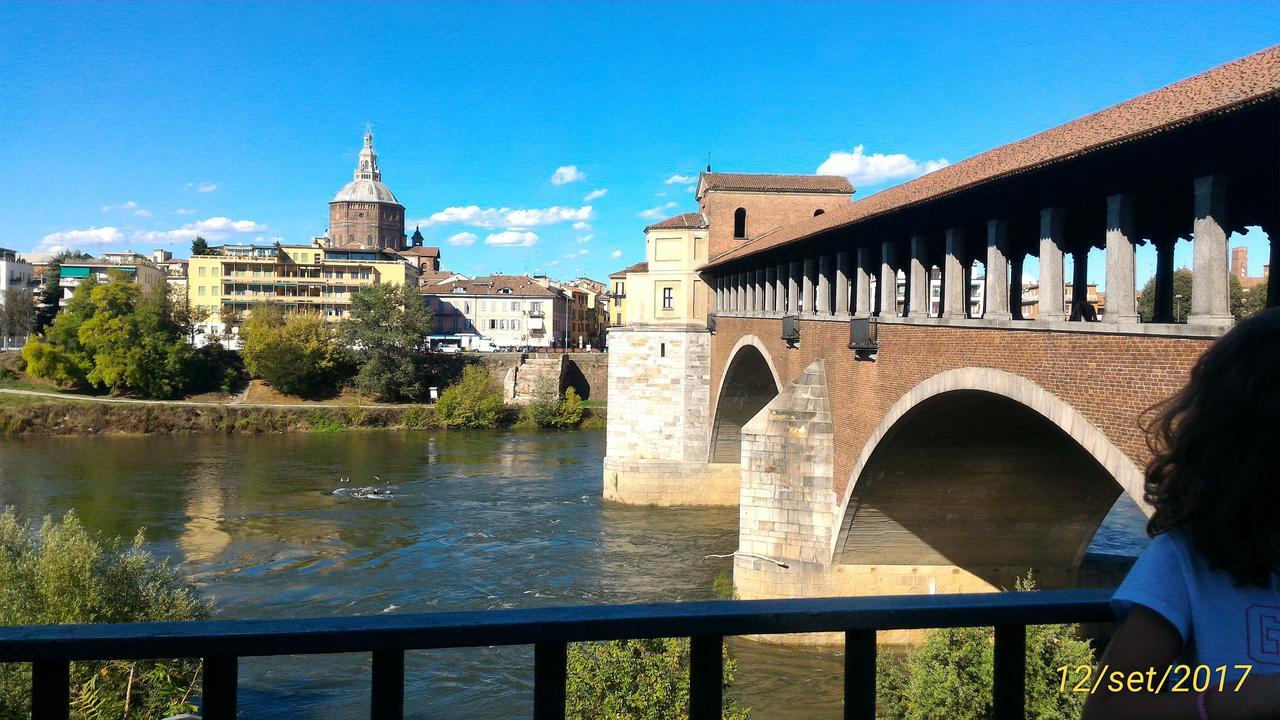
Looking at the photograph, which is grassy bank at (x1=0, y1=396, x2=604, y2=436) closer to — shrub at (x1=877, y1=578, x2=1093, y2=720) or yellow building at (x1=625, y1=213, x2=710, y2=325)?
yellow building at (x1=625, y1=213, x2=710, y2=325)

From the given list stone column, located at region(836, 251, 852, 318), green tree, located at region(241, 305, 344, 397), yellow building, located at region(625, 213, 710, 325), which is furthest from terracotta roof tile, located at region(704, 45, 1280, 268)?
green tree, located at region(241, 305, 344, 397)

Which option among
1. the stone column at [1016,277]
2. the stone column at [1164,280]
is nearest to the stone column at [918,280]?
the stone column at [1016,277]

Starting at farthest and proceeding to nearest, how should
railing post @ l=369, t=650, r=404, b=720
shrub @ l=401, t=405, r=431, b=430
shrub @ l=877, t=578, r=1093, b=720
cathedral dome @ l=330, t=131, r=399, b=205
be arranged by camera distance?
cathedral dome @ l=330, t=131, r=399, b=205
shrub @ l=401, t=405, r=431, b=430
shrub @ l=877, t=578, r=1093, b=720
railing post @ l=369, t=650, r=404, b=720

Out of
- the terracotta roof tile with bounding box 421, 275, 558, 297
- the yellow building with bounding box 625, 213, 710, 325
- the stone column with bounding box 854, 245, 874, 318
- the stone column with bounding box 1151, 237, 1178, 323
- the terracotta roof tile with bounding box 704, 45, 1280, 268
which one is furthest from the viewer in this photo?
the terracotta roof tile with bounding box 421, 275, 558, 297

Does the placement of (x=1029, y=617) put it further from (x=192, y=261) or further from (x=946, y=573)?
(x=192, y=261)

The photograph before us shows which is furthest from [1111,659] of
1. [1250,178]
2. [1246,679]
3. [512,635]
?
[1250,178]

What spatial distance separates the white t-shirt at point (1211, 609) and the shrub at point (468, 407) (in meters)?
47.8

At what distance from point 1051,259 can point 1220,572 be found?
9.19m

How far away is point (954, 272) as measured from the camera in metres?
12.1

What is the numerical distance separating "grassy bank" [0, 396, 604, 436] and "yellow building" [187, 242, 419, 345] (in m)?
15.2

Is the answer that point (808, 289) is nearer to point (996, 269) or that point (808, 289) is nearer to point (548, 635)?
point (996, 269)

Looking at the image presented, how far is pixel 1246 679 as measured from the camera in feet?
4.73

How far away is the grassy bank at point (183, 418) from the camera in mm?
44406

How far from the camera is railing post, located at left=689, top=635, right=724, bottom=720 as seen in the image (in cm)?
174
